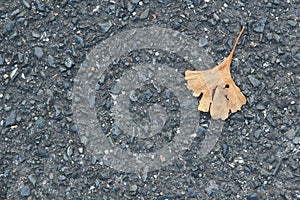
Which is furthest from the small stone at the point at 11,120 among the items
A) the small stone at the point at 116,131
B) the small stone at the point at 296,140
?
the small stone at the point at 296,140

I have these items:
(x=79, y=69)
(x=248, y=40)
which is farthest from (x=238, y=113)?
(x=79, y=69)

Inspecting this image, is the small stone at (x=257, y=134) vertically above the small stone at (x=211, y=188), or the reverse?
the small stone at (x=257, y=134)

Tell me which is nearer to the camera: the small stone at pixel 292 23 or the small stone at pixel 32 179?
the small stone at pixel 32 179

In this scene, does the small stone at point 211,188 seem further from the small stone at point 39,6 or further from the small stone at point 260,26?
the small stone at point 39,6

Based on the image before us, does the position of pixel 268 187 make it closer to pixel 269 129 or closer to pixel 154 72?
pixel 269 129

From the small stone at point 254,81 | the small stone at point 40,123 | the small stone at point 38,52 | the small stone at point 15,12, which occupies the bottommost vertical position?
the small stone at point 40,123

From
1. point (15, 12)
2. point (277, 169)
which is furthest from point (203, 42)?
point (15, 12)

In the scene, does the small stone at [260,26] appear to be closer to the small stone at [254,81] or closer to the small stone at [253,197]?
the small stone at [254,81]

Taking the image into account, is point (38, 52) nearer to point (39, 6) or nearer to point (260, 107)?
point (39, 6)

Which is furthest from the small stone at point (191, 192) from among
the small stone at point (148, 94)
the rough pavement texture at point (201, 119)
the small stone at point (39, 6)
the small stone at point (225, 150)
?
the small stone at point (39, 6)

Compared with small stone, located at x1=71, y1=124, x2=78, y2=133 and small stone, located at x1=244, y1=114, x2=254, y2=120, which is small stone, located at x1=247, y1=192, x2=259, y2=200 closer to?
small stone, located at x1=244, y1=114, x2=254, y2=120
